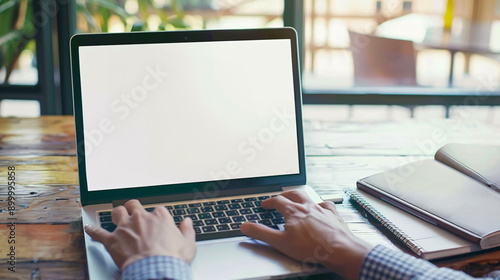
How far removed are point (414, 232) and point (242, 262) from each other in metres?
0.29

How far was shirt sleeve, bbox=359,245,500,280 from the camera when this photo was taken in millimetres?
660

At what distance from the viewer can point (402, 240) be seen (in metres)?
0.81

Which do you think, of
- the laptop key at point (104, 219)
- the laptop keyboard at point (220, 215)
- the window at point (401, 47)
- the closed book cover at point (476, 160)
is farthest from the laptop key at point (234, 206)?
the window at point (401, 47)

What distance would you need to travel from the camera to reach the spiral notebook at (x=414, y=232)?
30.4 inches

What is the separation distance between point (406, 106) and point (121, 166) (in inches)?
72.9

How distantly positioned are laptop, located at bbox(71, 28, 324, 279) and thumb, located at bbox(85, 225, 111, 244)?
5cm

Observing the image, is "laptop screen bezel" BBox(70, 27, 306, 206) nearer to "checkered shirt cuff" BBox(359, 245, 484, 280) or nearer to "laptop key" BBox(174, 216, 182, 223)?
"laptop key" BBox(174, 216, 182, 223)

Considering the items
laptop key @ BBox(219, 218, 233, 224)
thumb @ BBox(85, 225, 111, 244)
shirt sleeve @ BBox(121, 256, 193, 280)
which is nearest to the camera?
shirt sleeve @ BBox(121, 256, 193, 280)

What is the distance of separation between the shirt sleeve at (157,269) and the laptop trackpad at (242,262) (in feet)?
0.16

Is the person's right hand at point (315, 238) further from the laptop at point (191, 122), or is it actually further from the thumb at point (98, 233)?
the thumb at point (98, 233)

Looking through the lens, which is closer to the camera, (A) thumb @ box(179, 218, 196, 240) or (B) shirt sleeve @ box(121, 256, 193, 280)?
(B) shirt sleeve @ box(121, 256, 193, 280)

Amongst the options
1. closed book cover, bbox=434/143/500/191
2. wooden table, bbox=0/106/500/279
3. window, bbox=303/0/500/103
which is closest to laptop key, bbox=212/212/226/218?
wooden table, bbox=0/106/500/279

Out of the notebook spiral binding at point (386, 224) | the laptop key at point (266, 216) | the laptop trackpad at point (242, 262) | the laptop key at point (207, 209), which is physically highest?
the laptop key at point (207, 209)

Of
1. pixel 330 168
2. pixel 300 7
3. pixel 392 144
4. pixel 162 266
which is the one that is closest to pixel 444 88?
pixel 300 7
